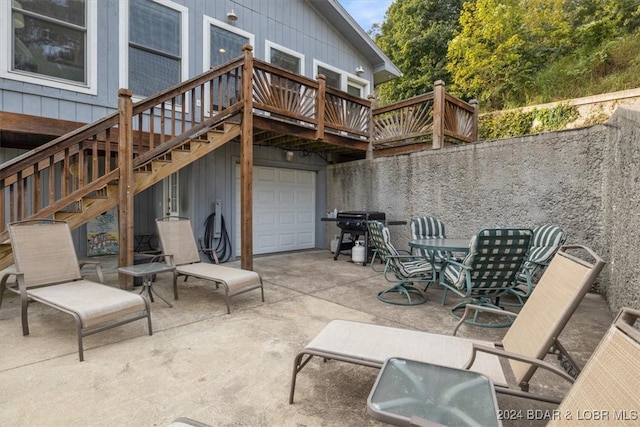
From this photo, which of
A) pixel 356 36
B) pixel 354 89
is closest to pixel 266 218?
pixel 354 89

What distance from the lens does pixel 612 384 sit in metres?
1.04

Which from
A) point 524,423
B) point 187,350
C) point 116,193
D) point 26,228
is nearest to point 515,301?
point 524,423

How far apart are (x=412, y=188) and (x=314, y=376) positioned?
5234 millimetres

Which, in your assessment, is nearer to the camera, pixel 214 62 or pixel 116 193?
pixel 116 193

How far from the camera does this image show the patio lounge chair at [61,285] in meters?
2.82

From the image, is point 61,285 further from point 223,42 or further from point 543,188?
point 543,188

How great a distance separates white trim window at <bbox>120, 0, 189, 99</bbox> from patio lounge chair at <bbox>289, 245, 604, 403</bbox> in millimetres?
5666

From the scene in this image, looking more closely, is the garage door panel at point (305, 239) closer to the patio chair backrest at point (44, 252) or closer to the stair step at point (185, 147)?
the stair step at point (185, 147)

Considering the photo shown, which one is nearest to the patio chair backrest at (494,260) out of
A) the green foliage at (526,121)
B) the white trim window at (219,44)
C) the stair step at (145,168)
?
the stair step at (145,168)

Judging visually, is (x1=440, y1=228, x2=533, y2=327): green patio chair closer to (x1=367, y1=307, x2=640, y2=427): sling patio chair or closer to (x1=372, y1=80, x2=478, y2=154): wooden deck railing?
(x1=367, y1=307, x2=640, y2=427): sling patio chair

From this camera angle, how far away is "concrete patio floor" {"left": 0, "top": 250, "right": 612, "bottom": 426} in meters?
1.98

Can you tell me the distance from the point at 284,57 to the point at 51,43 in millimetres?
4415

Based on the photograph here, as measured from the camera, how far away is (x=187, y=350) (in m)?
2.80

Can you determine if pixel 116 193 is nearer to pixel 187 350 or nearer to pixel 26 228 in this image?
pixel 26 228
